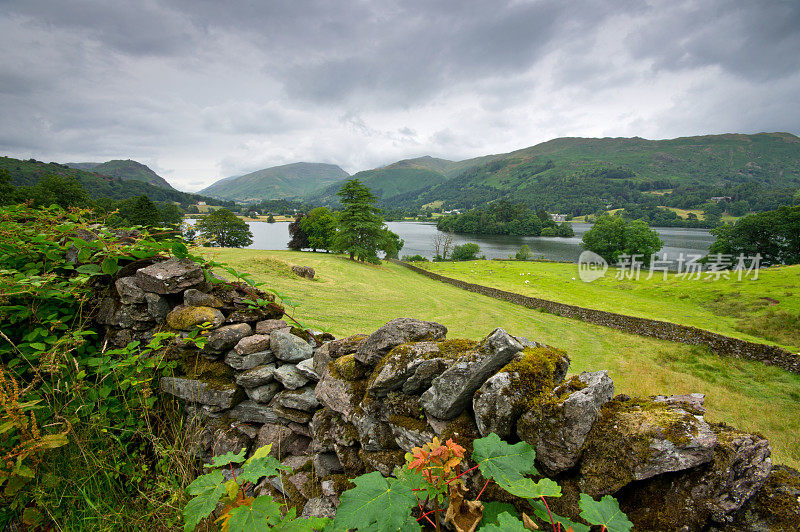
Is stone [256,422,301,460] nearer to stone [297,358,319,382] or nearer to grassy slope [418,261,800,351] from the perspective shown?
stone [297,358,319,382]

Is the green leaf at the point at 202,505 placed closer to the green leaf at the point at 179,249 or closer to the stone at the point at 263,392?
the stone at the point at 263,392

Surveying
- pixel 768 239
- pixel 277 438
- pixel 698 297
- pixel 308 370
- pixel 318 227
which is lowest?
pixel 698 297

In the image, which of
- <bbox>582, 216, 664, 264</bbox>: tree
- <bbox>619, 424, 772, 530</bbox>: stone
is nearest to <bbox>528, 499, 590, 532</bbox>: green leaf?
<bbox>619, 424, 772, 530</bbox>: stone

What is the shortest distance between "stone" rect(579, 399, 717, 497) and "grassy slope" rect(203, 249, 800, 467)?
6022 mm

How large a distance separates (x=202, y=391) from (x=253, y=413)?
671mm

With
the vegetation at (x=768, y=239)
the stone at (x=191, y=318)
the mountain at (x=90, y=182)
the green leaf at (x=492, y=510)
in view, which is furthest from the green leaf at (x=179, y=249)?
the mountain at (x=90, y=182)

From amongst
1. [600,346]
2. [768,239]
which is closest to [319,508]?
[600,346]

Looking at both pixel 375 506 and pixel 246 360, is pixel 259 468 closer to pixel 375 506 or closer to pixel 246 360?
pixel 375 506

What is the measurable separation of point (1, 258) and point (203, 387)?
2.64 meters

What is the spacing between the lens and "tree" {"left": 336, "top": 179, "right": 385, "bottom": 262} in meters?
40.3

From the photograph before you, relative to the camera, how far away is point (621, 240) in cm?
6369

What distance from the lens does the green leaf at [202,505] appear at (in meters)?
1.49

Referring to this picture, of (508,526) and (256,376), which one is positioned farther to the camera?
(256,376)

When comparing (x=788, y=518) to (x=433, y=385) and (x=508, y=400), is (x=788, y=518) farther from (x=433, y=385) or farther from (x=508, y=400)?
(x=433, y=385)
